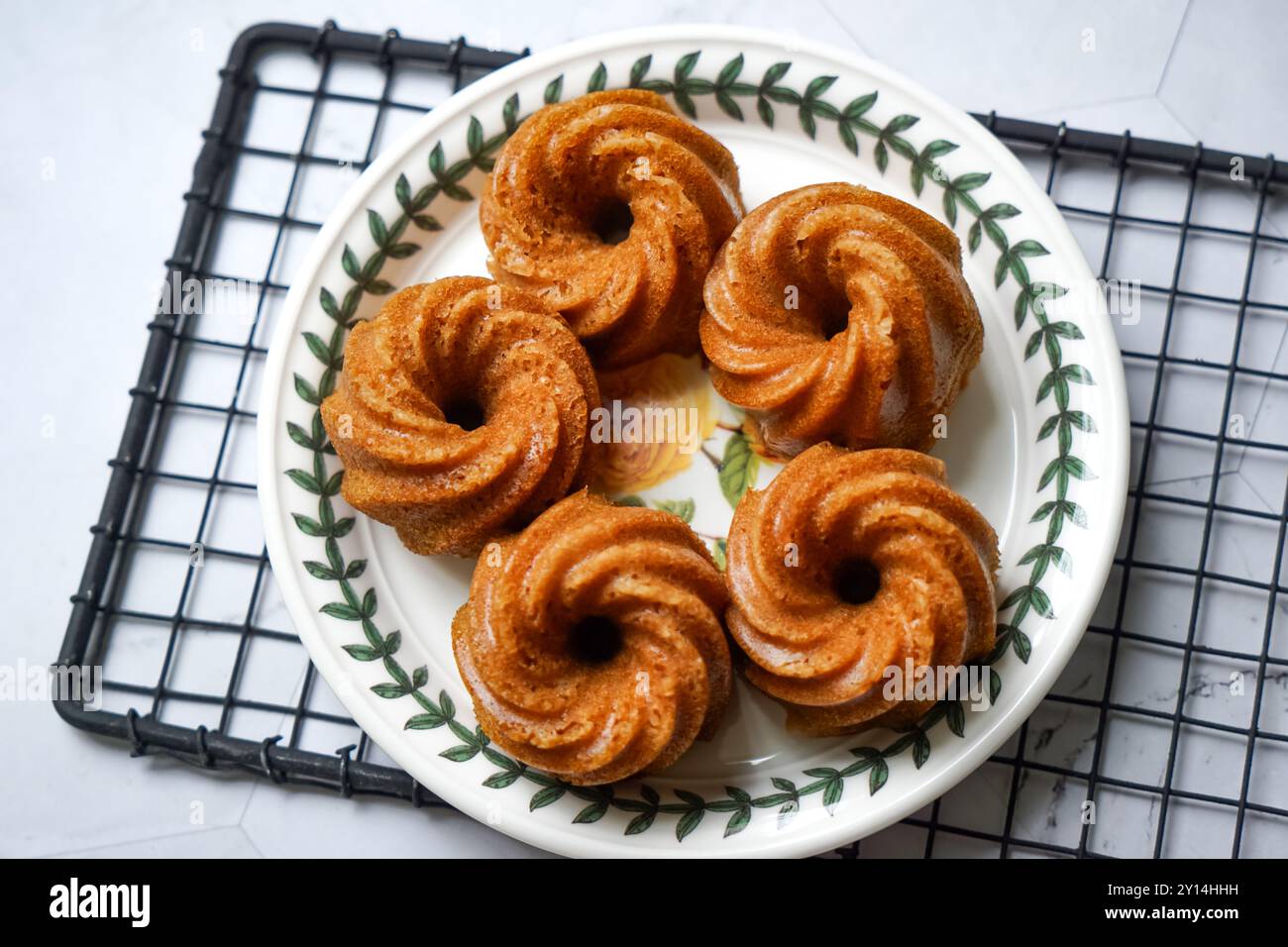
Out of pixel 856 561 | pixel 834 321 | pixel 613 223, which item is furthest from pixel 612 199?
pixel 856 561

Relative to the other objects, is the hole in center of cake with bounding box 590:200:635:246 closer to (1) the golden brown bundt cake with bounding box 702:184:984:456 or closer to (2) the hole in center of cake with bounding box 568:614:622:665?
(1) the golden brown bundt cake with bounding box 702:184:984:456

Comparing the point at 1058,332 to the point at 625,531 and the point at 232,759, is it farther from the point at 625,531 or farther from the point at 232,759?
the point at 232,759

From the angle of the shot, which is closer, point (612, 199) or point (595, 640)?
point (595, 640)

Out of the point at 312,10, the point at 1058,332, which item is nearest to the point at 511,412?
the point at 1058,332

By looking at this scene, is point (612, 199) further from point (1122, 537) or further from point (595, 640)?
point (1122, 537)

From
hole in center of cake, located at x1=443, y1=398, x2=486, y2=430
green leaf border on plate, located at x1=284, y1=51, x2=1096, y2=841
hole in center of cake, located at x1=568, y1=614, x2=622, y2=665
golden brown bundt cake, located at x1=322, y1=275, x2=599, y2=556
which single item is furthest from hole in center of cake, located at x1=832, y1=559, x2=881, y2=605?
hole in center of cake, located at x1=443, y1=398, x2=486, y2=430

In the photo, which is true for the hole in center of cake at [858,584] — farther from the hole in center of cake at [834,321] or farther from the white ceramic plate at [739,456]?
the hole in center of cake at [834,321]

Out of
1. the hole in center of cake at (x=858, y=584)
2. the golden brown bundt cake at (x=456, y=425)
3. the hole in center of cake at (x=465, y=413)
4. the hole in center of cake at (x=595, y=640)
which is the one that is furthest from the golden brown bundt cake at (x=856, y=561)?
the hole in center of cake at (x=465, y=413)
